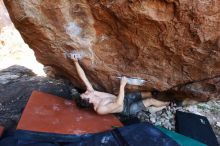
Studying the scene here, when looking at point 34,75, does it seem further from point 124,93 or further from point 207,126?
point 207,126

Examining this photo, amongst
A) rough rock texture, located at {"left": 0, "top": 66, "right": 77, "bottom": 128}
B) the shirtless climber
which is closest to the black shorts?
the shirtless climber

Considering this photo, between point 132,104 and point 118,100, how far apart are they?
0.35 meters

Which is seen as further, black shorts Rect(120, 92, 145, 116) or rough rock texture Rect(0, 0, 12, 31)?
rough rock texture Rect(0, 0, 12, 31)

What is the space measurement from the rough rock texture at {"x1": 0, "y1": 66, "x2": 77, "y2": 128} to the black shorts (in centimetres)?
67

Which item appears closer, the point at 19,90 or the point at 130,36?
the point at 130,36

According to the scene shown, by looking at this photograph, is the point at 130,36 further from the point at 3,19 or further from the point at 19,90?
the point at 3,19

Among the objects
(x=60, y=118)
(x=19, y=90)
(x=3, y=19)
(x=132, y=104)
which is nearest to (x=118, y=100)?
(x=132, y=104)

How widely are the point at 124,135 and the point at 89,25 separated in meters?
0.99

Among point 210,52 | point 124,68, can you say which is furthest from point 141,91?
point 210,52

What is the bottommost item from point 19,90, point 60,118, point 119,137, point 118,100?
point 119,137

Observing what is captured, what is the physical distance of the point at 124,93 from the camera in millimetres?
3031

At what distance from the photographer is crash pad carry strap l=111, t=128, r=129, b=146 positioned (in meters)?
2.49

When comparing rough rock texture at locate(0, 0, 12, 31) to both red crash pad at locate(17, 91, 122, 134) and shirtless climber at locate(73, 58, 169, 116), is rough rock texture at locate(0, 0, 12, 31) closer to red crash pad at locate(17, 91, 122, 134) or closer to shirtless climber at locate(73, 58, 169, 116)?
red crash pad at locate(17, 91, 122, 134)

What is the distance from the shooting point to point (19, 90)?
3535mm
